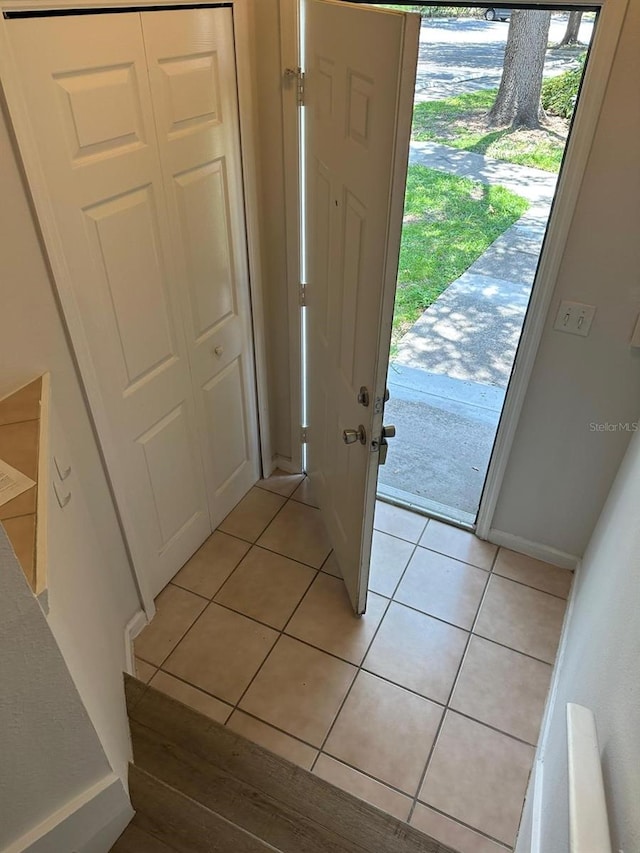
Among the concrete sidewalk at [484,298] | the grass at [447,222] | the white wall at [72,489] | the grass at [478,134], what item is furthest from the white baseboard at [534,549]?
the grass at [447,222]

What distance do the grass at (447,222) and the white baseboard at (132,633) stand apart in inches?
122

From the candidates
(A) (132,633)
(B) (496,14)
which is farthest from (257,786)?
(B) (496,14)

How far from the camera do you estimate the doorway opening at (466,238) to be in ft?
8.09

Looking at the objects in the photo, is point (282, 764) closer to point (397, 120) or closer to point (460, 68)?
point (397, 120)

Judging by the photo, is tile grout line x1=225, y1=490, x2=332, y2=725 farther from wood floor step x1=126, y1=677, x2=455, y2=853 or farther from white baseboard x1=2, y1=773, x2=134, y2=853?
white baseboard x1=2, y1=773, x2=134, y2=853

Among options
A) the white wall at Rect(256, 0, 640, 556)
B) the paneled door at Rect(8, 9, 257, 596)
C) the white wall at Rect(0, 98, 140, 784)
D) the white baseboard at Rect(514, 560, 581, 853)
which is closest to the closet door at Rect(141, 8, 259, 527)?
the paneled door at Rect(8, 9, 257, 596)

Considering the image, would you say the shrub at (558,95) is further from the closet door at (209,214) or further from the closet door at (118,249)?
the closet door at (118,249)

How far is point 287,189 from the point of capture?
215 cm

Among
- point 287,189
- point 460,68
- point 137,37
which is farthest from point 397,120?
point 460,68

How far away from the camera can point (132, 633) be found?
2109mm

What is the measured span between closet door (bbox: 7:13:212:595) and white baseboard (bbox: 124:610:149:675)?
122 mm

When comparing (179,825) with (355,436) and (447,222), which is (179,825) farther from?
(447,222)

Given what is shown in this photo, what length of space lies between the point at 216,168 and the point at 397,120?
2.90 ft

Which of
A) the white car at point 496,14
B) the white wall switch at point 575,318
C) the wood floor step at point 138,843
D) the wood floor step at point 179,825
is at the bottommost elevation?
the wood floor step at point 138,843
